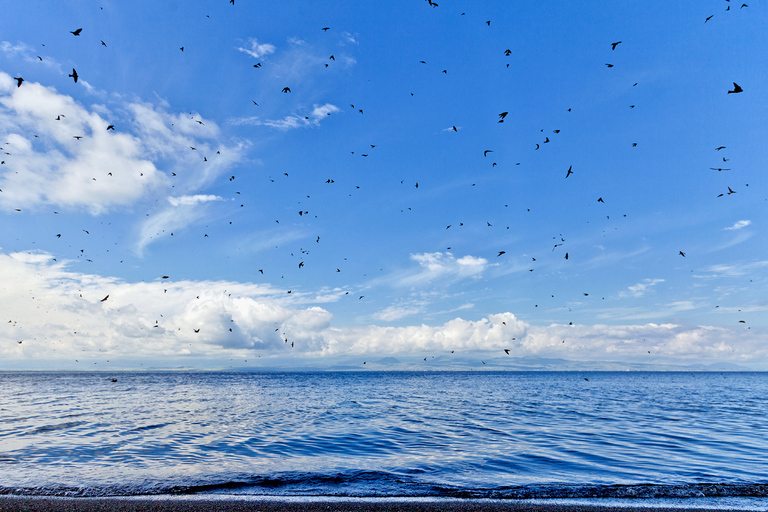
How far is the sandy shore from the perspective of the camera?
8.98 meters

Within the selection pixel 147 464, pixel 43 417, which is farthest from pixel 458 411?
pixel 43 417

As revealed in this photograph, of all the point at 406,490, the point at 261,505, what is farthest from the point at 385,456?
the point at 261,505

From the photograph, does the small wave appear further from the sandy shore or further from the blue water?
the sandy shore

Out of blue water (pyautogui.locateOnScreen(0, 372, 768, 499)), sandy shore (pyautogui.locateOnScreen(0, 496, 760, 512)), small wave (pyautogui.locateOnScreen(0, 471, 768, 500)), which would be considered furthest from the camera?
blue water (pyautogui.locateOnScreen(0, 372, 768, 499))

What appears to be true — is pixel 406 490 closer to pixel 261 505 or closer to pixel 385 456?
pixel 261 505

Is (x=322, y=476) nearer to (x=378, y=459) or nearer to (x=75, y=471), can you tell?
(x=378, y=459)

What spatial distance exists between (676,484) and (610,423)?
15.4m

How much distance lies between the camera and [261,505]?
935cm

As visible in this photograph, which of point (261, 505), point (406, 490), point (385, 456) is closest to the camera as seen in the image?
point (261, 505)

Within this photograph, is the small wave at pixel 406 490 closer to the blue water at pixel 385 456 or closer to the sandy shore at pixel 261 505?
the blue water at pixel 385 456

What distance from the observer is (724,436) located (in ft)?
69.2

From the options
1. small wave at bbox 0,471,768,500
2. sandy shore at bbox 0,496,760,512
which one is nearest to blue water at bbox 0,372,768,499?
small wave at bbox 0,471,768,500

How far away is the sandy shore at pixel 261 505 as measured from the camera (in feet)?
29.5

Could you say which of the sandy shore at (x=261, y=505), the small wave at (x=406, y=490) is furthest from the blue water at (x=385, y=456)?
the sandy shore at (x=261, y=505)
